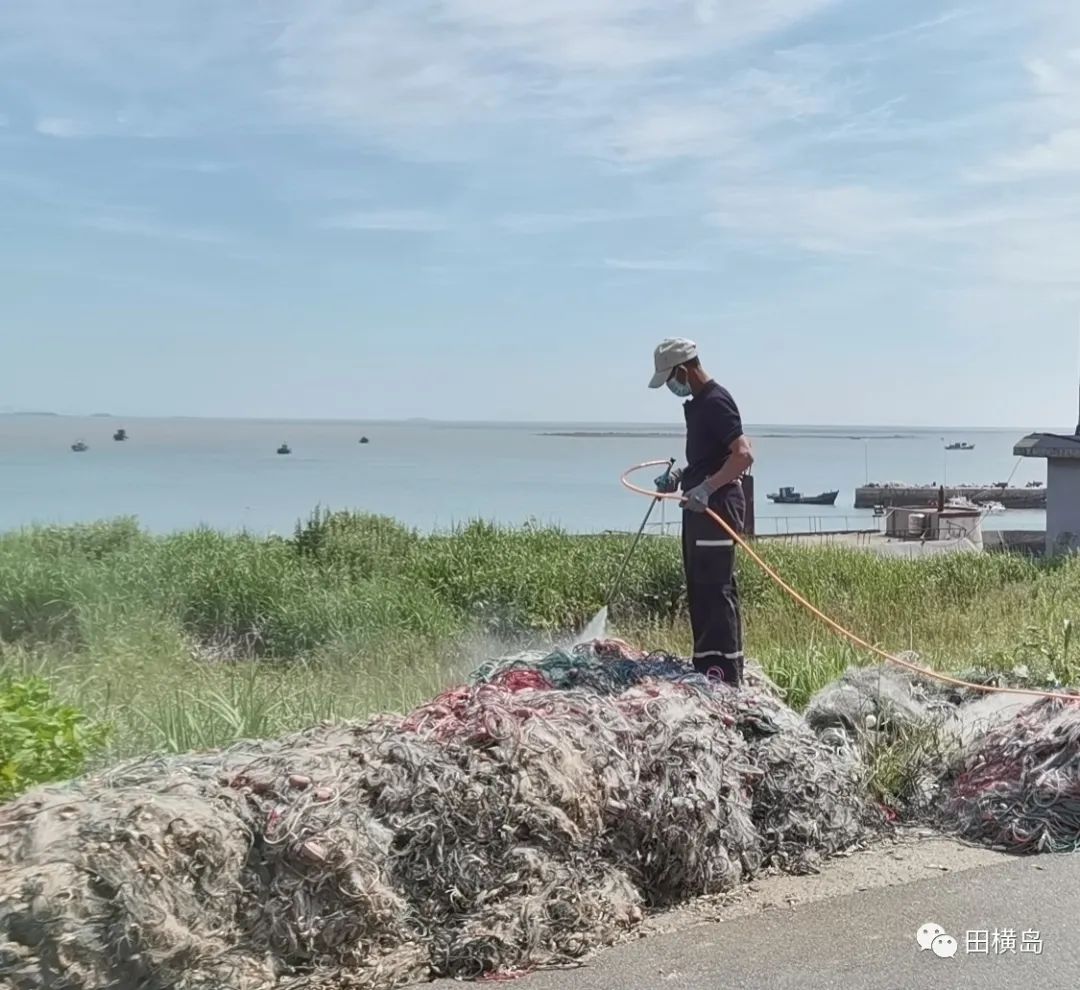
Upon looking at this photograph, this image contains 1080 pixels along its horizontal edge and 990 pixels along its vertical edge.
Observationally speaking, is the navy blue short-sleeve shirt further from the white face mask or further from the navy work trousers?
the navy work trousers

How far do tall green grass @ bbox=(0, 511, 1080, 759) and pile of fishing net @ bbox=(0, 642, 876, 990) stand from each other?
1.34 meters

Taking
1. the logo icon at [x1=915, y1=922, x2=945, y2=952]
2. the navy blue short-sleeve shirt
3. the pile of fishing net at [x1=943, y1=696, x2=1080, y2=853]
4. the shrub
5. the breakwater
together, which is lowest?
the breakwater

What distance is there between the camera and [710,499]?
25.1ft

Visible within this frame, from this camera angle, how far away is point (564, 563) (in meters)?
15.9

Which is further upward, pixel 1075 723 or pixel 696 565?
pixel 696 565

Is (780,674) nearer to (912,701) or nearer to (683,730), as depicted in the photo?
(912,701)

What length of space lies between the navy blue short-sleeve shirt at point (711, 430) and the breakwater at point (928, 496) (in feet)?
176

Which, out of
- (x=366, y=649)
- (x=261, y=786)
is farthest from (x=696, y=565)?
(x=366, y=649)

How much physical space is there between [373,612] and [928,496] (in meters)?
52.5

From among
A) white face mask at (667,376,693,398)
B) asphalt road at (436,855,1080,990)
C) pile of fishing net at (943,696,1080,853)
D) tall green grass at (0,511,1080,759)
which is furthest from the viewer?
white face mask at (667,376,693,398)

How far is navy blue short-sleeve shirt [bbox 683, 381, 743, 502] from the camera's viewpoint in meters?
7.81

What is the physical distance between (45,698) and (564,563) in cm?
1037

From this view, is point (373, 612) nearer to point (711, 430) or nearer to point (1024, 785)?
point (711, 430)

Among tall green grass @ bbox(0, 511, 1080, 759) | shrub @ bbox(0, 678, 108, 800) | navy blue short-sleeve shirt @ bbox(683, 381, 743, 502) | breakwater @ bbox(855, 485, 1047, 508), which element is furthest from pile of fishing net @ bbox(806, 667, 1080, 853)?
breakwater @ bbox(855, 485, 1047, 508)
